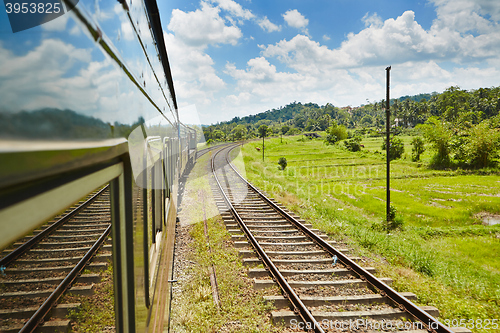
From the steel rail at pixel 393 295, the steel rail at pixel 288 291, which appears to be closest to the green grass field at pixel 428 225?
the steel rail at pixel 393 295

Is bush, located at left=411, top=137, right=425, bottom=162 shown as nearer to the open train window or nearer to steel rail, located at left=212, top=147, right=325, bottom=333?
steel rail, located at left=212, top=147, right=325, bottom=333

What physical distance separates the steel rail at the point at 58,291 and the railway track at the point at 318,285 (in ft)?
12.9

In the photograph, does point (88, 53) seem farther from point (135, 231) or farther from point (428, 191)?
point (428, 191)

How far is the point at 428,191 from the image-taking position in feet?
82.2

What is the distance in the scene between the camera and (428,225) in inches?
623

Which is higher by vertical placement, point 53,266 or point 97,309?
point 53,266

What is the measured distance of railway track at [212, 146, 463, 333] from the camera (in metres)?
4.54

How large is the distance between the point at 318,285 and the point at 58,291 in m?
5.28

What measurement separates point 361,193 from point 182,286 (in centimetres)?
2055

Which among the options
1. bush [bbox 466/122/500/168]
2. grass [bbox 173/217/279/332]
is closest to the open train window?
grass [bbox 173/217/279/332]

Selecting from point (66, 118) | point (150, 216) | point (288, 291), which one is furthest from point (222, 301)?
point (66, 118)

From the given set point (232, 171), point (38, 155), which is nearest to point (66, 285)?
point (38, 155)

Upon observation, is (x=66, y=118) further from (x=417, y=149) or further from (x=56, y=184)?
(x=417, y=149)

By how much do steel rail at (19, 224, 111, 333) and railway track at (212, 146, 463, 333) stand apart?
393cm
